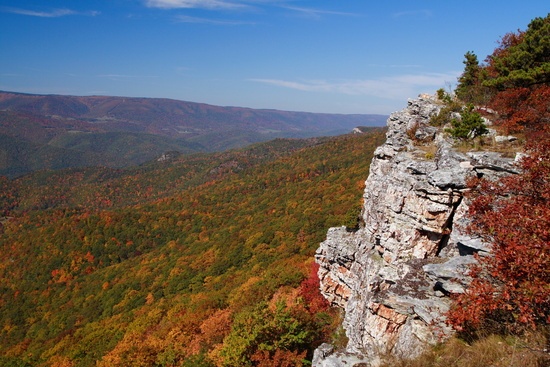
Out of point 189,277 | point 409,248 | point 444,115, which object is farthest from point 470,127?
point 189,277

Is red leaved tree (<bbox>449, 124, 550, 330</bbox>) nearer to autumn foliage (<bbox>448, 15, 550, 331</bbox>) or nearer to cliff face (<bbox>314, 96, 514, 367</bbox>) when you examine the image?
autumn foliage (<bbox>448, 15, 550, 331</bbox>)

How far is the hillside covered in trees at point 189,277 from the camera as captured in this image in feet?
88.3

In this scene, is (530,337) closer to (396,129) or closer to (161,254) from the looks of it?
(396,129)

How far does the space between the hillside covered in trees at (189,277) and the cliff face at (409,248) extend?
5678 mm

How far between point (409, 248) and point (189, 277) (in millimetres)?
63550

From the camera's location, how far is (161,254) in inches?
3871

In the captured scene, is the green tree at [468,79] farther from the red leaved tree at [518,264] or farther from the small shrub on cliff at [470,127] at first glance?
the red leaved tree at [518,264]

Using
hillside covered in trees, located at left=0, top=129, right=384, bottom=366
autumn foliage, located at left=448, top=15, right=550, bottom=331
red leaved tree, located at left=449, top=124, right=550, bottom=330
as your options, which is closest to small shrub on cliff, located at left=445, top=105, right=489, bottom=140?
autumn foliage, located at left=448, top=15, right=550, bottom=331

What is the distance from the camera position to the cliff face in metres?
11.0

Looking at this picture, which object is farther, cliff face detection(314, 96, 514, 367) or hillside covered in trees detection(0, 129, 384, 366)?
hillside covered in trees detection(0, 129, 384, 366)

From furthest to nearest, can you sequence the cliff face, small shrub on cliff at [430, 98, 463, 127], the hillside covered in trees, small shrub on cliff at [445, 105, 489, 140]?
1. the hillside covered in trees
2. small shrub on cliff at [430, 98, 463, 127]
3. small shrub on cliff at [445, 105, 489, 140]
4. the cliff face

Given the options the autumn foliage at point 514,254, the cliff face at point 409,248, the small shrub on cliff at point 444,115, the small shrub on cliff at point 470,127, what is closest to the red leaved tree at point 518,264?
the autumn foliage at point 514,254

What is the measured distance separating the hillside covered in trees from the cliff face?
5678 millimetres

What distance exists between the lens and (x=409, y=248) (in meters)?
16.9
